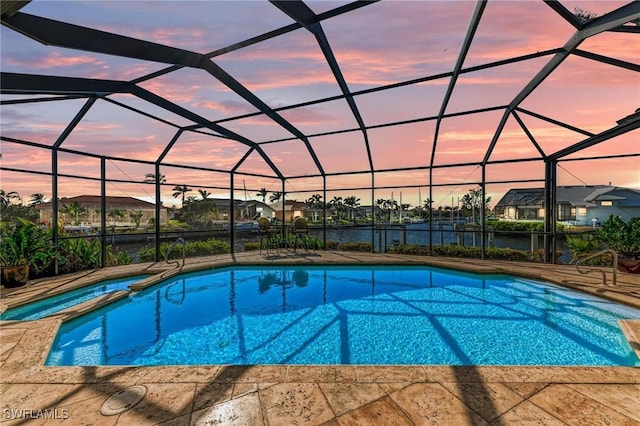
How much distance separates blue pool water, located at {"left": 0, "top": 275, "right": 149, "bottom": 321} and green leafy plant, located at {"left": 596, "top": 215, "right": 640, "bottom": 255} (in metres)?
10.8

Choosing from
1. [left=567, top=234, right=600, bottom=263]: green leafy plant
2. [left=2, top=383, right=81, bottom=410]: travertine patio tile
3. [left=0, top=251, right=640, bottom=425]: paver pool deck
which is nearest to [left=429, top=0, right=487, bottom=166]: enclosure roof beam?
[left=0, top=251, right=640, bottom=425]: paver pool deck

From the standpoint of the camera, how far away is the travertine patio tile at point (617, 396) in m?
2.12

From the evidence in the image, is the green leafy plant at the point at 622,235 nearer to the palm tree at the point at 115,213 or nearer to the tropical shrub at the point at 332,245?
the tropical shrub at the point at 332,245

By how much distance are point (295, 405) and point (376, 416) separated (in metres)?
0.59

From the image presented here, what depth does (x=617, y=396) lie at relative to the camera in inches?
89.4

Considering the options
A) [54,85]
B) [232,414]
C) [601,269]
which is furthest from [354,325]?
[54,85]

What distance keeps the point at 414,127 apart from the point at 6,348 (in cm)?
859

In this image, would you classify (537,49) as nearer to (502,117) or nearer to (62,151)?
(502,117)

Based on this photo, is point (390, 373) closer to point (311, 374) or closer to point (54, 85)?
point (311, 374)

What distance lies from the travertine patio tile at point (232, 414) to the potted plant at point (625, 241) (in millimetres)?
A: 8152

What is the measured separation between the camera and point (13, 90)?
398 centimetres

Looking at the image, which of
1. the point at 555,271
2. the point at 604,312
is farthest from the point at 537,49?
the point at 555,271

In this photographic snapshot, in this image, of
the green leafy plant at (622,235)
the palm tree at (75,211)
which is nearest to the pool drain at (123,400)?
the green leafy plant at (622,235)

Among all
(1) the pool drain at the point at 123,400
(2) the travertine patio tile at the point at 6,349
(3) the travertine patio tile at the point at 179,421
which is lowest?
(2) the travertine patio tile at the point at 6,349
